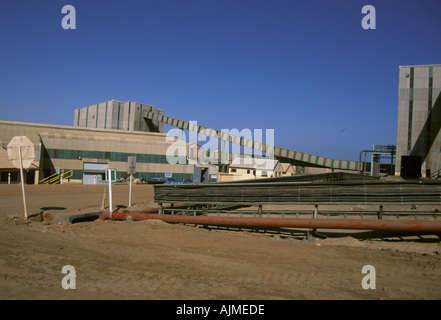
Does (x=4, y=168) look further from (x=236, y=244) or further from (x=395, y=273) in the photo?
(x=395, y=273)

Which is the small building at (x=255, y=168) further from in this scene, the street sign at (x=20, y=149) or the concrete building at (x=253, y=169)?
the street sign at (x=20, y=149)

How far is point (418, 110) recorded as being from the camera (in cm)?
4278

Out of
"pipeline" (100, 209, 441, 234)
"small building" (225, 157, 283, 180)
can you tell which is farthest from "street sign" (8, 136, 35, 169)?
"small building" (225, 157, 283, 180)

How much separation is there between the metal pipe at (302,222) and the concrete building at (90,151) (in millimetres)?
32975

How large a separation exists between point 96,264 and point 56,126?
47.2 m

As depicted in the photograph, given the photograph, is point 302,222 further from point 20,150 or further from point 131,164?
point 20,150

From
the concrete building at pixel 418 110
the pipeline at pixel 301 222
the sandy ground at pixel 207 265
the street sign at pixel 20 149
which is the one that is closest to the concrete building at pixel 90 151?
the street sign at pixel 20 149

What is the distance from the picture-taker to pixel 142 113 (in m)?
65.0

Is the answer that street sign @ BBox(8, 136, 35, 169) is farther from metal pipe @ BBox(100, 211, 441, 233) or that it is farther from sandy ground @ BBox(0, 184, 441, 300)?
metal pipe @ BBox(100, 211, 441, 233)

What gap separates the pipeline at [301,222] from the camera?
7531 mm

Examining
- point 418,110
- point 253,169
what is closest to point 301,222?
point 253,169

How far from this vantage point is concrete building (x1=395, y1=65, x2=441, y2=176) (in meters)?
40.3

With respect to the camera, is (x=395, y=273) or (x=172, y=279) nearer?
(x=172, y=279)

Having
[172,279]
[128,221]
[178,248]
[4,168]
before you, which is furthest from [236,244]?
[4,168]
